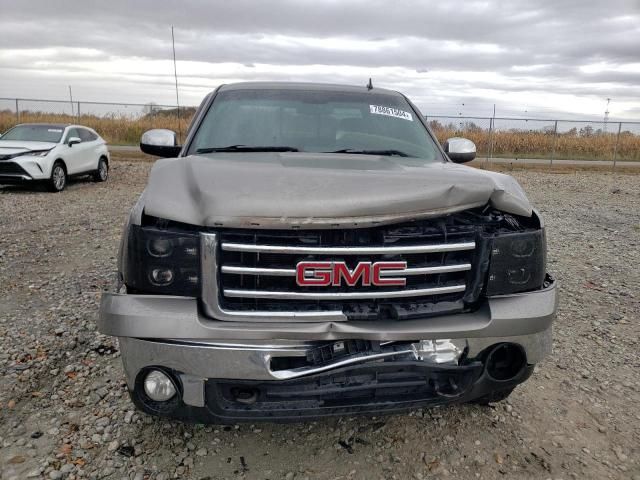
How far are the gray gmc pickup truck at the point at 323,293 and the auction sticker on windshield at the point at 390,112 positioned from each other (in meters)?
1.51

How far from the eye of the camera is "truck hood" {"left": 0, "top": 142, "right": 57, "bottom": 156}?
10914mm

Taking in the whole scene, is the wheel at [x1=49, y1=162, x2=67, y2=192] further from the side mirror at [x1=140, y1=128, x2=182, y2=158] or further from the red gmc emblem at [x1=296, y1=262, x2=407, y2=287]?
the red gmc emblem at [x1=296, y1=262, x2=407, y2=287]

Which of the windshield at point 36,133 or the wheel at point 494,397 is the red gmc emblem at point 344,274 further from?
the windshield at point 36,133

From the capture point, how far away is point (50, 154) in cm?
1120

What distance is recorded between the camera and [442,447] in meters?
2.67

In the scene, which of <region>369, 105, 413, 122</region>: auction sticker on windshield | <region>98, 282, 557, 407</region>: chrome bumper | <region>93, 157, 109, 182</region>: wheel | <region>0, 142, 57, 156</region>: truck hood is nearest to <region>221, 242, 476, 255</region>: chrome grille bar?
<region>98, 282, 557, 407</region>: chrome bumper

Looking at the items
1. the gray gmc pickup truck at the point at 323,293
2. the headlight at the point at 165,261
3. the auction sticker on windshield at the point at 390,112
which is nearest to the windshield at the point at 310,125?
the auction sticker on windshield at the point at 390,112

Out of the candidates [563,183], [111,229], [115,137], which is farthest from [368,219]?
[115,137]

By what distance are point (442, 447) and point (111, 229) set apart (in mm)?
6336

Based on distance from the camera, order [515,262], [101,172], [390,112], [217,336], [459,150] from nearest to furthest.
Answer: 1. [217,336]
2. [515,262]
3. [390,112]
4. [459,150]
5. [101,172]

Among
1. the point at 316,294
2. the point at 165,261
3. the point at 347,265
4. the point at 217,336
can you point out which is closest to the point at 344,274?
the point at 347,265

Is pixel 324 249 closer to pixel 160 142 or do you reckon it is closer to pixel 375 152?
pixel 375 152

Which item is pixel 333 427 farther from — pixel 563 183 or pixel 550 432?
pixel 563 183

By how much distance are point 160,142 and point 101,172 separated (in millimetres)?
10510
